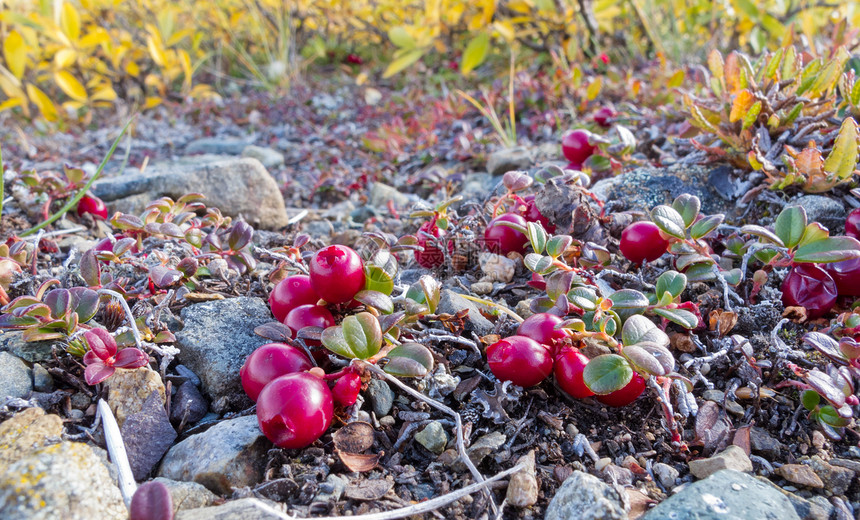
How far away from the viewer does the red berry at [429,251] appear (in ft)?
8.54

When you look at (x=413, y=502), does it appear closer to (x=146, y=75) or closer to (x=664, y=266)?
(x=664, y=266)

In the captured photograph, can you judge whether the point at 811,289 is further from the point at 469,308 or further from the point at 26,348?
the point at 26,348

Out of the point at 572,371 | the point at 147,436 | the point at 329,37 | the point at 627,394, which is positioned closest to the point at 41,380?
the point at 147,436

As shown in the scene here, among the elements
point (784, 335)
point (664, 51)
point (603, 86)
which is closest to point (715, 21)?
point (664, 51)

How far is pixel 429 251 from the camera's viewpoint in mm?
2619

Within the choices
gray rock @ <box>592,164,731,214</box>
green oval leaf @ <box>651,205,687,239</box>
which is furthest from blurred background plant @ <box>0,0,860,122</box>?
green oval leaf @ <box>651,205,687,239</box>

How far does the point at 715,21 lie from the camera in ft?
19.3

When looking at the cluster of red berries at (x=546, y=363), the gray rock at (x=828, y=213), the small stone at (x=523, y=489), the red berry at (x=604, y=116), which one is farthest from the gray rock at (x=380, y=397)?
the red berry at (x=604, y=116)

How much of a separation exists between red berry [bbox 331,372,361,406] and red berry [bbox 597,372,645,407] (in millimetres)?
780

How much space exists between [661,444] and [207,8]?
8.57 metres

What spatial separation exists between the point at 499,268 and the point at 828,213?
4.84ft

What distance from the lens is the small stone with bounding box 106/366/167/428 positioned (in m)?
1.79

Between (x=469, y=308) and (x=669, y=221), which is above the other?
(x=669, y=221)

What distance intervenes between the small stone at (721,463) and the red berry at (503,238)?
1141 mm
